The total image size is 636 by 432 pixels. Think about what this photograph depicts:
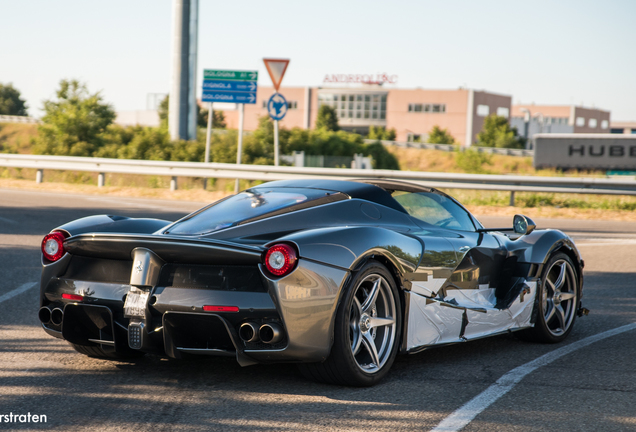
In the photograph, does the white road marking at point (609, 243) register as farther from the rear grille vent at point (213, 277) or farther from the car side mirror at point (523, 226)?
the rear grille vent at point (213, 277)

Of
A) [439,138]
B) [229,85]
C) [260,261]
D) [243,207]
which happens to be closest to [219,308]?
[260,261]

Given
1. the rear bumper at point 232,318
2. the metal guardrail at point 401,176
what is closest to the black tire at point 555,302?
the rear bumper at point 232,318

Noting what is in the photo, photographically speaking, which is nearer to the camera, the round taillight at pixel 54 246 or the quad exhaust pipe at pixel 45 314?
the quad exhaust pipe at pixel 45 314

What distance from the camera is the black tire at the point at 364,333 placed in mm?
3775

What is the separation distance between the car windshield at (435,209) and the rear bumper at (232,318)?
→ 1.17 metres

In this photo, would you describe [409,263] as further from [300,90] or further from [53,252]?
[300,90]

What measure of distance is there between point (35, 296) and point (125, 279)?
9.33 feet

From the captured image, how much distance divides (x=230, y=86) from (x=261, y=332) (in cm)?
1937

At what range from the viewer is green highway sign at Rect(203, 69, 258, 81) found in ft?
72.6

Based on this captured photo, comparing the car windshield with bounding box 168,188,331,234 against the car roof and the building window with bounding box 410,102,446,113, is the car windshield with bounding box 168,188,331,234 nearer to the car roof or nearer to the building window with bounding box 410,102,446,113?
the car roof

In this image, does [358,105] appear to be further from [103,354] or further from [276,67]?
[103,354]

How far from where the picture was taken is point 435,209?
4965 mm

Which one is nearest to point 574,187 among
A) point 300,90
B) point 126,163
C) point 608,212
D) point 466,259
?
point 608,212

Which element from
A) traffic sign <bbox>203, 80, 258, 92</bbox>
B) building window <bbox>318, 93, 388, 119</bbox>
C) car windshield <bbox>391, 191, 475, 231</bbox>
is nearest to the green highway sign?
traffic sign <bbox>203, 80, 258, 92</bbox>
